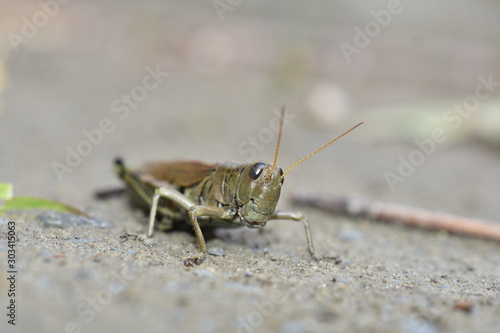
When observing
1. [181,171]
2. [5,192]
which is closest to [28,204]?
[5,192]

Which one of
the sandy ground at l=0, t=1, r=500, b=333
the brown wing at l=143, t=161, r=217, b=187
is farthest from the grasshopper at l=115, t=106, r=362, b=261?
the sandy ground at l=0, t=1, r=500, b=333

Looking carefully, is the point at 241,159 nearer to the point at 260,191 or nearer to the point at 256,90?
the point at 256,90

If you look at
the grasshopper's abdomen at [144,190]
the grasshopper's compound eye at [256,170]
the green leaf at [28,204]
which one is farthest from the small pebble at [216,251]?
the green leaf at [28,204]

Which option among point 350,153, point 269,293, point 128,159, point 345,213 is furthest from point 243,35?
point 269,293

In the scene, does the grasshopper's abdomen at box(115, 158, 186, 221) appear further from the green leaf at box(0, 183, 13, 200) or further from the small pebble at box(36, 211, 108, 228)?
the green leaf at box(0, 183, 13, 200)

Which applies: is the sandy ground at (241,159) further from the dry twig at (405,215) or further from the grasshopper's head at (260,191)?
the grasshopper's head at (260,191)

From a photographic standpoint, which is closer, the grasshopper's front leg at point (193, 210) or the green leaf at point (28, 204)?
the grasshopper's front leg at point (193, 210)

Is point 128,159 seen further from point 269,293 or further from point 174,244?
point 269,293
